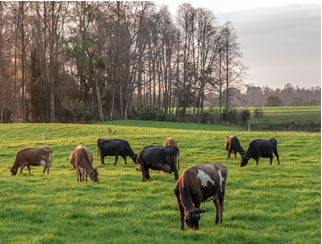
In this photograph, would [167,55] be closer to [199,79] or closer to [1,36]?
[199,79]

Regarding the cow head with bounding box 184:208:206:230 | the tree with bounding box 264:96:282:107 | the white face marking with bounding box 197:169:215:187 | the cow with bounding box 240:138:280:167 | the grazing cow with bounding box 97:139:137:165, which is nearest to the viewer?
the cow head with bounding box 184:208:206:230

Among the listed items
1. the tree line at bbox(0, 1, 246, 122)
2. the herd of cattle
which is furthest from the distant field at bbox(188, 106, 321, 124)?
the herd of cattle

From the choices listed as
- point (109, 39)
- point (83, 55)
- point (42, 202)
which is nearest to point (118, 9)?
point (109, 39)

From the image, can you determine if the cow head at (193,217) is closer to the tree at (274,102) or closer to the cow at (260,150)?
the cow at (260,150)

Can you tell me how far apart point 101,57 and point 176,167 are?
148ft

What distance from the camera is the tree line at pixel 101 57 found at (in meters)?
53.9

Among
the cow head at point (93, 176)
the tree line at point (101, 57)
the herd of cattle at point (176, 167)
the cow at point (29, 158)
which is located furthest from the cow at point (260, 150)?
the tree line at point (101, 57)

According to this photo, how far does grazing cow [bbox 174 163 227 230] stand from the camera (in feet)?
25.6

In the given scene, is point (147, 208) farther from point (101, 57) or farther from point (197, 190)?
point (101, 57)

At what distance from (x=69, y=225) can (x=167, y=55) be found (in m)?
56.5

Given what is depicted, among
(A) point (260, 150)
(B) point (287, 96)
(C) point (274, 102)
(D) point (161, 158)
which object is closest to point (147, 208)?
(D) point (161, 158)

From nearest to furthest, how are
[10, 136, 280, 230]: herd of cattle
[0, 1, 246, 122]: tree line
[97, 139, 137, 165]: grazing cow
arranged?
[10, 136, 280, 230]: herd of cattle < [97, 139, 137, 165]: grazing cow < [0, 1, 246, 122]: tree line

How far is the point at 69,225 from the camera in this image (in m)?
8.48

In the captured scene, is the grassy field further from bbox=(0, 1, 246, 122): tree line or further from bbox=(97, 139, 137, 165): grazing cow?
bbox=(0, 1, 246, 122): tree line
